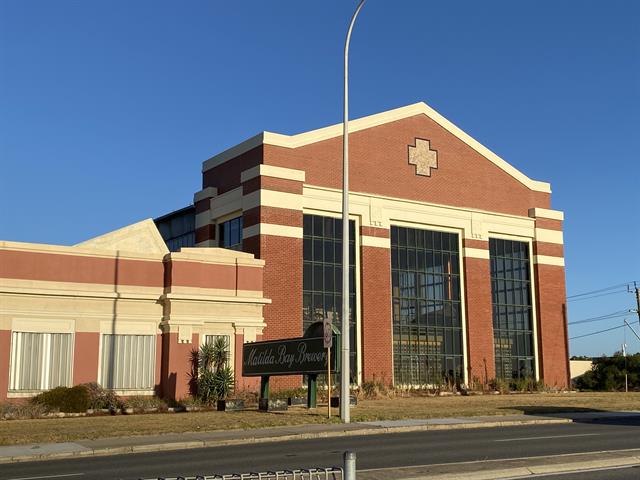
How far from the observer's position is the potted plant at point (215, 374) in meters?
33.0

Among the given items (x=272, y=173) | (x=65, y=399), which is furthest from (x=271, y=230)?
(x=65, y=399)

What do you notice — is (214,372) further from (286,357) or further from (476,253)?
(476,253)

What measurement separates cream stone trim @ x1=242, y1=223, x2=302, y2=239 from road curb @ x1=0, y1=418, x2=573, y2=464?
18.1 meters

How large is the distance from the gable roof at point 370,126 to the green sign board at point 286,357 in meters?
12.5

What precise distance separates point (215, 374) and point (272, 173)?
11.5 metres

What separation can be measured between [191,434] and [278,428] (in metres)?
2.75

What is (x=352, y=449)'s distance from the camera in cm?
1714

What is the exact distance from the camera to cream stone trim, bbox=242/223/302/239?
39.2m

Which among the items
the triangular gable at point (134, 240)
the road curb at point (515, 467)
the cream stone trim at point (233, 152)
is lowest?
the road curb at point (515, 467)

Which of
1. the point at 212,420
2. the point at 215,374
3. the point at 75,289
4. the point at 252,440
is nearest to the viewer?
the point at 252,440

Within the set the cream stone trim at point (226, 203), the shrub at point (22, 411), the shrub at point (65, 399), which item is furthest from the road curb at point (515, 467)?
the cream stone trim at point (226, 203)

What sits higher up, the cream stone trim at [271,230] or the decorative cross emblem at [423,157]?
the decorative cross emblem at [423,157]

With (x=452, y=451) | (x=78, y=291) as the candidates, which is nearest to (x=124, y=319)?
(x=78, y=291)

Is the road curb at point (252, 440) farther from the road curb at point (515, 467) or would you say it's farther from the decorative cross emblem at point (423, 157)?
the decorative cross emblem at point (423, 157)
